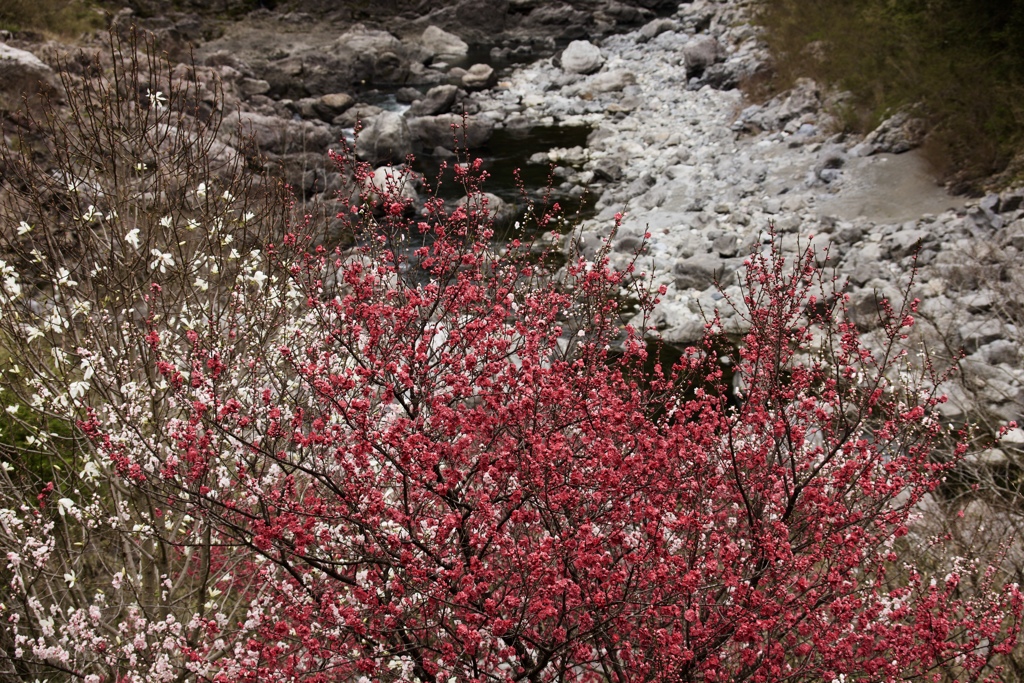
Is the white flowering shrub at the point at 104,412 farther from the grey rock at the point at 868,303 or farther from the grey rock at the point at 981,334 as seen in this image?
the grey rock at the point at 981,334

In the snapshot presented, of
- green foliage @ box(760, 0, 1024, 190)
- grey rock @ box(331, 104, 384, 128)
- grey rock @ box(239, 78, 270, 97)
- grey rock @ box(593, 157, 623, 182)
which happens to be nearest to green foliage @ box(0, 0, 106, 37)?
grey rock @ box(239, 78, 270, 97)

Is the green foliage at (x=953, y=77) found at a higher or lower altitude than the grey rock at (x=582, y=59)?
higher

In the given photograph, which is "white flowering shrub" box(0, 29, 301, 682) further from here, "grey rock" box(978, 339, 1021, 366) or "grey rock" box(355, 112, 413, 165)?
"grey rock" box(355, 112, 413, 165)

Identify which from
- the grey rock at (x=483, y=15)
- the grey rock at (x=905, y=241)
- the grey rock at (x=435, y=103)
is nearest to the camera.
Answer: the grey rock at (x=905, y=241)

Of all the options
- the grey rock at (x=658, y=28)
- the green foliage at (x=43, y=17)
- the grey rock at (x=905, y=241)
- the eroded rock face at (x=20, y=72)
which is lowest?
the grey rock at (x=658, y=28)

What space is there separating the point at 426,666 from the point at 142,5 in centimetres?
5293

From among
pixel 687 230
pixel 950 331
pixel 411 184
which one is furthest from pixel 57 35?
pixel 950 331

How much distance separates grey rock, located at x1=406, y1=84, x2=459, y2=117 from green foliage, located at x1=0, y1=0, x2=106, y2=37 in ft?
41.0

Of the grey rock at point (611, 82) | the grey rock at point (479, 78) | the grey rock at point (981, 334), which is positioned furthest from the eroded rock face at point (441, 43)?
the grey rock at point (981, 334)

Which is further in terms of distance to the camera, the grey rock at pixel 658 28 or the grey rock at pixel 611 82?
the grey rock at pixel 658 28

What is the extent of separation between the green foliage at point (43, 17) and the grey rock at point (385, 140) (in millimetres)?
11501

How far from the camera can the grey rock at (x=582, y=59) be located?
3328cm

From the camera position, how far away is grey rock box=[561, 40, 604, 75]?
109 ft

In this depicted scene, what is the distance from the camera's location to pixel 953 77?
15906 mm
